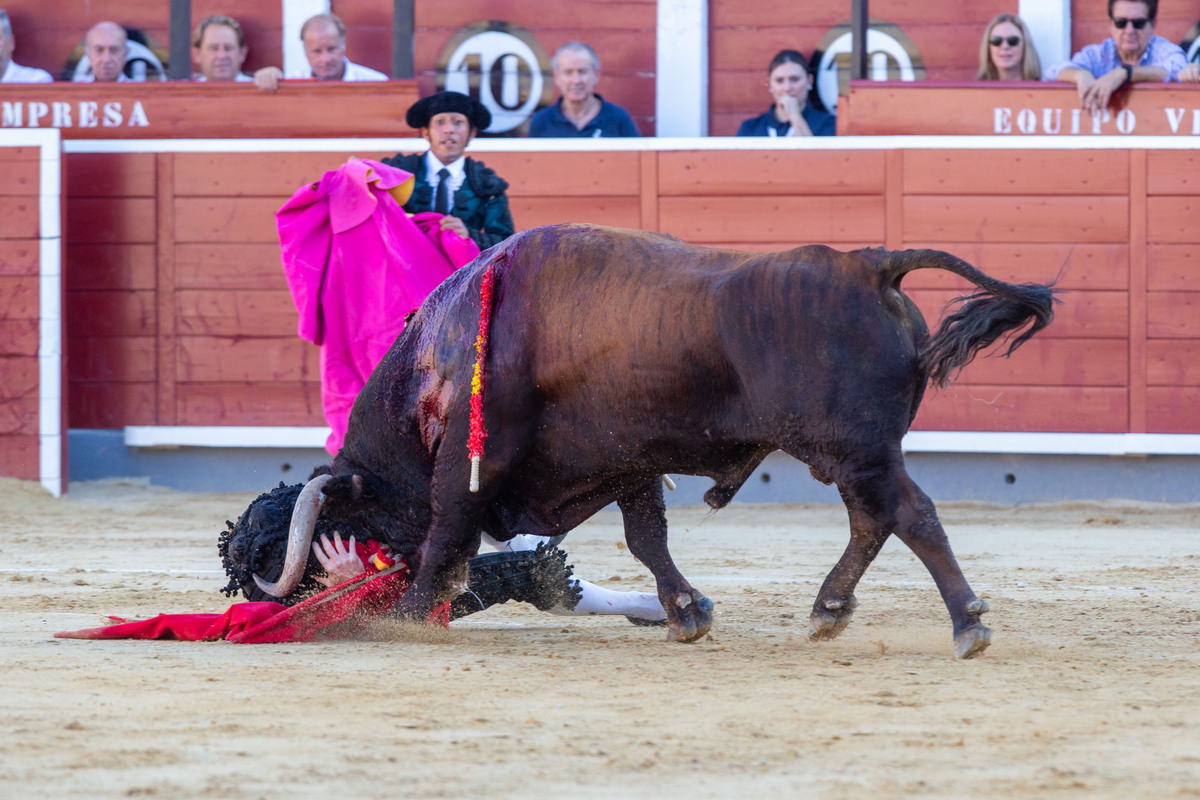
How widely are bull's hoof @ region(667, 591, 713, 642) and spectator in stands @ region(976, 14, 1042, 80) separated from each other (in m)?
4.89

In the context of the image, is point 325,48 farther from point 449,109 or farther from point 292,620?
point 292,620

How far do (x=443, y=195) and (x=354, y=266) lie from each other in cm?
46

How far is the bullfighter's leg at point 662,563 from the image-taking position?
11.6ft

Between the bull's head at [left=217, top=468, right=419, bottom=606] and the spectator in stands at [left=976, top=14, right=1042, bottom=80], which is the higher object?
the spectator in stands at [left=976, top=14, right=1042, bottom=80]

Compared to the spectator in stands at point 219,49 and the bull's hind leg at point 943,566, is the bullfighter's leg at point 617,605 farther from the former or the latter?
the spectator in stands at point 219,49

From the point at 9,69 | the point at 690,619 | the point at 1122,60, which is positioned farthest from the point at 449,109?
the point at 9,69

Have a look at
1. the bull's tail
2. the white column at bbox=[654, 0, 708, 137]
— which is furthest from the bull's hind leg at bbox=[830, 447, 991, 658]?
the white column at bbox=[654, 0, 708, 137]

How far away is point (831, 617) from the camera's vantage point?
333 centimetres

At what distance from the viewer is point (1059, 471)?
745cm

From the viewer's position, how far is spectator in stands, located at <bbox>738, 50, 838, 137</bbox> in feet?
25.3

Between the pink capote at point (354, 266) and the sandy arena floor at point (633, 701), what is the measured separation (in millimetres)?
834

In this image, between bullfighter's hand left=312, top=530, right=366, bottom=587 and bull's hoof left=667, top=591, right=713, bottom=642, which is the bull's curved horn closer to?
bullfighter's hand left=312, top=530, right=366, bottom=587

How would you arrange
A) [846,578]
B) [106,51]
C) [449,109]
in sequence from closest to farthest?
[846,578] → [449,109] → [106,51]

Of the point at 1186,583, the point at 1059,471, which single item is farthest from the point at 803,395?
the point at 1059,471
